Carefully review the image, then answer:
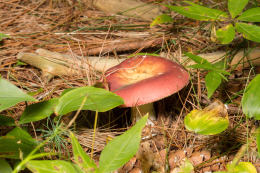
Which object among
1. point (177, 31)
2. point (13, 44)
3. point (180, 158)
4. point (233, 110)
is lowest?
point (180, 158)

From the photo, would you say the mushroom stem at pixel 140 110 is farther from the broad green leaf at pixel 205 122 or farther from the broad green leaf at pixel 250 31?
the broad green leaf at pixel 250 31

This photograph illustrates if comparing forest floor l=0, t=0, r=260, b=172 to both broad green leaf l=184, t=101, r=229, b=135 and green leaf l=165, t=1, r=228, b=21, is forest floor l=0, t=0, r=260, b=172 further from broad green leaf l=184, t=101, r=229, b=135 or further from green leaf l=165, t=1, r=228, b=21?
green leaf l=165, t=1, r=228, b=21

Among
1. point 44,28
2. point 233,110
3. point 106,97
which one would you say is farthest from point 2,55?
point 233,110

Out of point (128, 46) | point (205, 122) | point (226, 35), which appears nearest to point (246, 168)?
point (205, 122)

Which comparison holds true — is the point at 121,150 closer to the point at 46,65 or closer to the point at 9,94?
the point at 9,94

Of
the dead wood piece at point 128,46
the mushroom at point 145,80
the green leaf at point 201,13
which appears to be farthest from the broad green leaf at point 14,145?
the dead wood piece at point 128,46

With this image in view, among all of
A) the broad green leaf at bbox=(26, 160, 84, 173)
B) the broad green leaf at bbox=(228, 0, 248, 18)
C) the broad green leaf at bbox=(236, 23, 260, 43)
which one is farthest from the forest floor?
the broad green leaf at bbox=(26, 160, 84, 173)

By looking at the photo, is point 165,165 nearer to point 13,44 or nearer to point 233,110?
point 233,110
